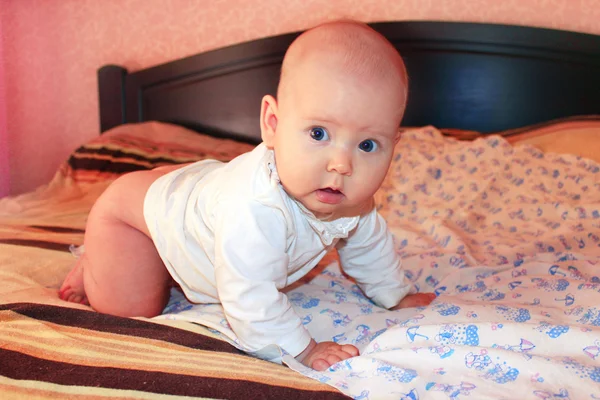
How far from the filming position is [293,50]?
3.11ft

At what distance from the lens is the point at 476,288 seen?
128cm

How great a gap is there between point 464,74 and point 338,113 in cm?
169

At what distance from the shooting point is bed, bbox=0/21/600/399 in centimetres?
87

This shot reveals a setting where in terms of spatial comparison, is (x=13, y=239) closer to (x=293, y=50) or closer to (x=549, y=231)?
(x=293, y=50)

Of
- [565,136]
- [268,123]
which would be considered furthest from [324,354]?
[565,136]

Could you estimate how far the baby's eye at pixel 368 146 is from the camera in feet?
3.00

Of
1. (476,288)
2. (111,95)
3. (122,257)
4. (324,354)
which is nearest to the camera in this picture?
(324,354)

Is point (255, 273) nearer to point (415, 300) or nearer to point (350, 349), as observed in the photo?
point (350, 349)

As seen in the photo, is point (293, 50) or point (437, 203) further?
point (437, 203)

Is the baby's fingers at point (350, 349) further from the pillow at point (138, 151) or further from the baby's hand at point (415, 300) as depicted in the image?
the pillow at point (138, 151)

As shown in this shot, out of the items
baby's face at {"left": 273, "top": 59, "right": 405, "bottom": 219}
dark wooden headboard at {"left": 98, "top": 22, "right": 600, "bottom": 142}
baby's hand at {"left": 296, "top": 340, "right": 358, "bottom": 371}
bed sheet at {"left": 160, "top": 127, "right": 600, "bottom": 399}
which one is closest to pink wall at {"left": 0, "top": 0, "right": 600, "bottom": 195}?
dark wooden headboard at {"left": 98, "top": 22, "right": 600, "bottom": 142}

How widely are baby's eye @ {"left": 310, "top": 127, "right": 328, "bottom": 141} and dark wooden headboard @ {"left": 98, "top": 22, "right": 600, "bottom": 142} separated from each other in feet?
5.35

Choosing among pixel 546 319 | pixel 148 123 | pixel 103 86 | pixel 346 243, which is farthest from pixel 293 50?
pixel 103 86

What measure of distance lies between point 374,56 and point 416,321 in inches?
17.5
